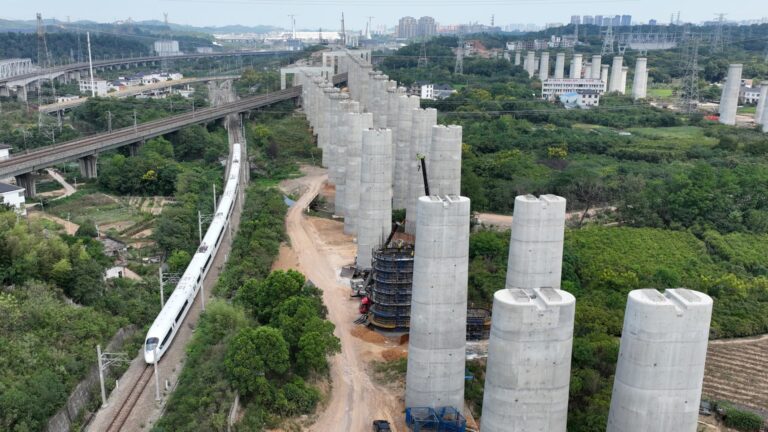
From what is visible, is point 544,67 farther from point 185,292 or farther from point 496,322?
point 496,322

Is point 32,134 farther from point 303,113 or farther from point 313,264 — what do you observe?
point 313,264

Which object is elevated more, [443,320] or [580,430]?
[443,320]

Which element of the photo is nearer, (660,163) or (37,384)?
(37,384)

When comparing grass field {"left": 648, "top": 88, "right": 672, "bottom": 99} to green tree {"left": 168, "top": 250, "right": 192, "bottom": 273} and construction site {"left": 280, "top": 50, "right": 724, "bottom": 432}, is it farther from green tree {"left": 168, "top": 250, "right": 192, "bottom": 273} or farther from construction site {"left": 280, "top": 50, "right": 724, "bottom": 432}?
green tree {"left": 168, "top": 250, "right": 192, "bottom": 273}

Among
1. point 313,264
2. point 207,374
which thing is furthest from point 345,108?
point 207,374

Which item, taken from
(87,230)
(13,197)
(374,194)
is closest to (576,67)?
(374,194)

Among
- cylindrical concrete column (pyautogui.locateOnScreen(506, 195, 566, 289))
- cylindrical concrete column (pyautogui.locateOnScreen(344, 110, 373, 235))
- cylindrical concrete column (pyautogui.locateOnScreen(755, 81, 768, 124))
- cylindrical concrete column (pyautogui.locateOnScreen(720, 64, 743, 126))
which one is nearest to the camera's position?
cylindrical concrete column (pyautogui.locateOnScreen(506, 195, 566, 289))

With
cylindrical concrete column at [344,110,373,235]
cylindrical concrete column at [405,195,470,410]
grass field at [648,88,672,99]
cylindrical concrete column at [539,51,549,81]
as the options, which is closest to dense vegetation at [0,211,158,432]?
cylindrical concrete column at [405,195,470,410]

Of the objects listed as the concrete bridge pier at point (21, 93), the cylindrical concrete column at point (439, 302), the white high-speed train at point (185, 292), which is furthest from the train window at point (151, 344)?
the concrete bridge pier at point (21, 93)
